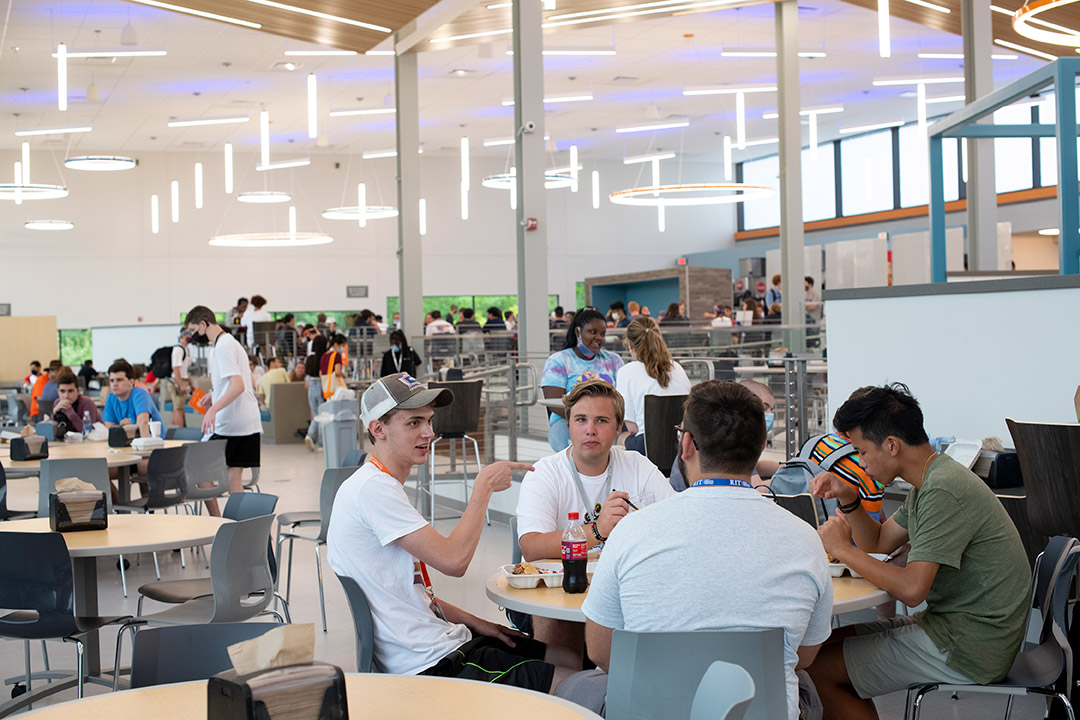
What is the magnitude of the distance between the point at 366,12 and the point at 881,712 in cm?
757

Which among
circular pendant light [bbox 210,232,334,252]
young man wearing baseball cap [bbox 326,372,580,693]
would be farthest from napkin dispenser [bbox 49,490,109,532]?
circular pendant light [bbox 210,232,334,252]

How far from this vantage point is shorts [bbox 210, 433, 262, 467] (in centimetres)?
660

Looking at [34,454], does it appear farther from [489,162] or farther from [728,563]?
[489,162]

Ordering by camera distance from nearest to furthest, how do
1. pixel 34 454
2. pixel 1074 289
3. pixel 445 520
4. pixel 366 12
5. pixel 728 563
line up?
pixel 728 563
pixel 1074 289
pixel 34 454
pixel 445 520
pixel 366 12

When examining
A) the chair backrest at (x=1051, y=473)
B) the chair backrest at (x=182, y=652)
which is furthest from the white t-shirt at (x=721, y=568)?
the chair backrest at (x=1051, y=473)

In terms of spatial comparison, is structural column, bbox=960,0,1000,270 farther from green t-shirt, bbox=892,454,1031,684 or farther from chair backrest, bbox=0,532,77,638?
chair backrest, bbox=0,532,77,638

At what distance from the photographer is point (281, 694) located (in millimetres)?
1457

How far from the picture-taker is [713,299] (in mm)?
20500

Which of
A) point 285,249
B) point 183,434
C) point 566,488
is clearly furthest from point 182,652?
point 285,249

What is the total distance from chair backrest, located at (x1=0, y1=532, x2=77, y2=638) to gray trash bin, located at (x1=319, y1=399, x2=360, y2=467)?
16.7 feet

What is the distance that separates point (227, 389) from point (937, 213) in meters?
4.44

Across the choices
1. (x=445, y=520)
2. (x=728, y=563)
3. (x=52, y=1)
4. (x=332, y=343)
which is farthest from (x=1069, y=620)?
(x=52, y=1)

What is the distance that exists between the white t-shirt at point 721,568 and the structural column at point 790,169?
885 centimetres

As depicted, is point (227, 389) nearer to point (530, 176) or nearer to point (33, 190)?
point (530, 176)
